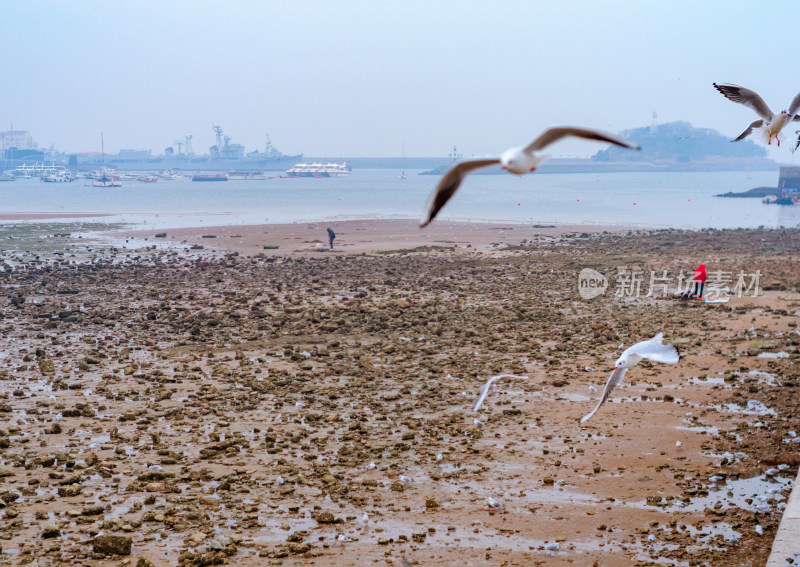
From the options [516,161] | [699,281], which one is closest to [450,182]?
[516,161]

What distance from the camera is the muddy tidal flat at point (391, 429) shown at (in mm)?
8461

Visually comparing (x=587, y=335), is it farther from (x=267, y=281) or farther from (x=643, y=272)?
(x=267, y=281)

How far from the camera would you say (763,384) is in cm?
1378

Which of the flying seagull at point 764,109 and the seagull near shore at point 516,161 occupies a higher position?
the flying seagull at point 764,109

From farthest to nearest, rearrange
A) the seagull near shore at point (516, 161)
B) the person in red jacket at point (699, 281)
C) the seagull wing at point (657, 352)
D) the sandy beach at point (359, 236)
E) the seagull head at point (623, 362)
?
the sandy beach at point (359, 236), the person in red jacket at point (699, 281), the seagull head at point (623, 362), the seagull wing at point (657, 352), the seagull near shore at point (516, 161)

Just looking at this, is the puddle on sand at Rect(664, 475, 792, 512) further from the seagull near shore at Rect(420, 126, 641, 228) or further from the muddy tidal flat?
the seagull near shore at Rect(420, 126, 641, 228)

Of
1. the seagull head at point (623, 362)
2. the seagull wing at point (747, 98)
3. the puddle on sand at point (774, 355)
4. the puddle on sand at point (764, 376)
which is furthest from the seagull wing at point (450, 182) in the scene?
the puddle on sand at point (774, 355)

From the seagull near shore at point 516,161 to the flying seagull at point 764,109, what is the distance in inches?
101

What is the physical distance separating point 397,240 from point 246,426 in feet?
102

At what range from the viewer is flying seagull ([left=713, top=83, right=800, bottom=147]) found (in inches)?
221

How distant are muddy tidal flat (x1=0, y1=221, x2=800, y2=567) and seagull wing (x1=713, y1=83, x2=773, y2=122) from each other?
14.8ft

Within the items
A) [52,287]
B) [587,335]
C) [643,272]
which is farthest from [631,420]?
[52,287]
